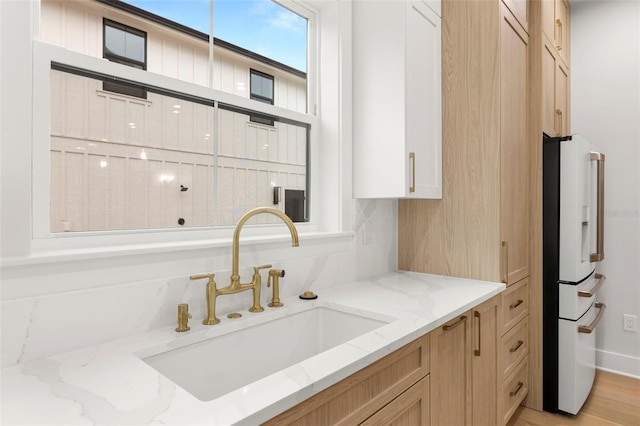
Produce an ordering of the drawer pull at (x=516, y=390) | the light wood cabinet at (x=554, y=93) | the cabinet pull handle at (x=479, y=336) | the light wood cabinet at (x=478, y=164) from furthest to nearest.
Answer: the light wood cabinet at (x=554, y=93)
the drawer pull at (x=516, y=390)
the light wood cabinet at (x=478, y=164)
the cabinet pull handle at (x=479, y=336)

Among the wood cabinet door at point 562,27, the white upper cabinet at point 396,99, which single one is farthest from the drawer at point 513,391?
the wood cabinet door at point 562,27

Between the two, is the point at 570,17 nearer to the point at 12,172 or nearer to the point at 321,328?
the point at 321,328

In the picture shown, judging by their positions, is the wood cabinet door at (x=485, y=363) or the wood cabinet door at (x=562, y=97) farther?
the wood cabinet door at (x=562, y=97)

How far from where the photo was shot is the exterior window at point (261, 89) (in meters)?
1.69

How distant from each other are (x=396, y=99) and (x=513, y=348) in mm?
1514

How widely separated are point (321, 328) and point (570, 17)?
3.33 m

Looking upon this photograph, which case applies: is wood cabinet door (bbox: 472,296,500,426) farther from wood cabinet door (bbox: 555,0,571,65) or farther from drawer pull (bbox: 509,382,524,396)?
wood cabinet door (bbox: 555,0,571,65)

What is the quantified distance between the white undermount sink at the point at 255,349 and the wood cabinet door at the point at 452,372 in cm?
24

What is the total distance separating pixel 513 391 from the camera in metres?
2.12

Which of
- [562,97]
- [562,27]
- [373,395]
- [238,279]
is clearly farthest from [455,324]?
[562,27]

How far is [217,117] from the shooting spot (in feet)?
5.02

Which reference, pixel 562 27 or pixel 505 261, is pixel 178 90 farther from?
pixel 562 27

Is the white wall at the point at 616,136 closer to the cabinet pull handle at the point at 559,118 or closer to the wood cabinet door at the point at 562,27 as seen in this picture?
the wood cabinet door at the point at 562,27

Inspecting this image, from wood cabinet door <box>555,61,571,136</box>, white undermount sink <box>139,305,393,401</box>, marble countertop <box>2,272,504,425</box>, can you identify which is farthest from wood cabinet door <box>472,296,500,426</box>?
wood cabinet door <box>555,61,571,136</box>
